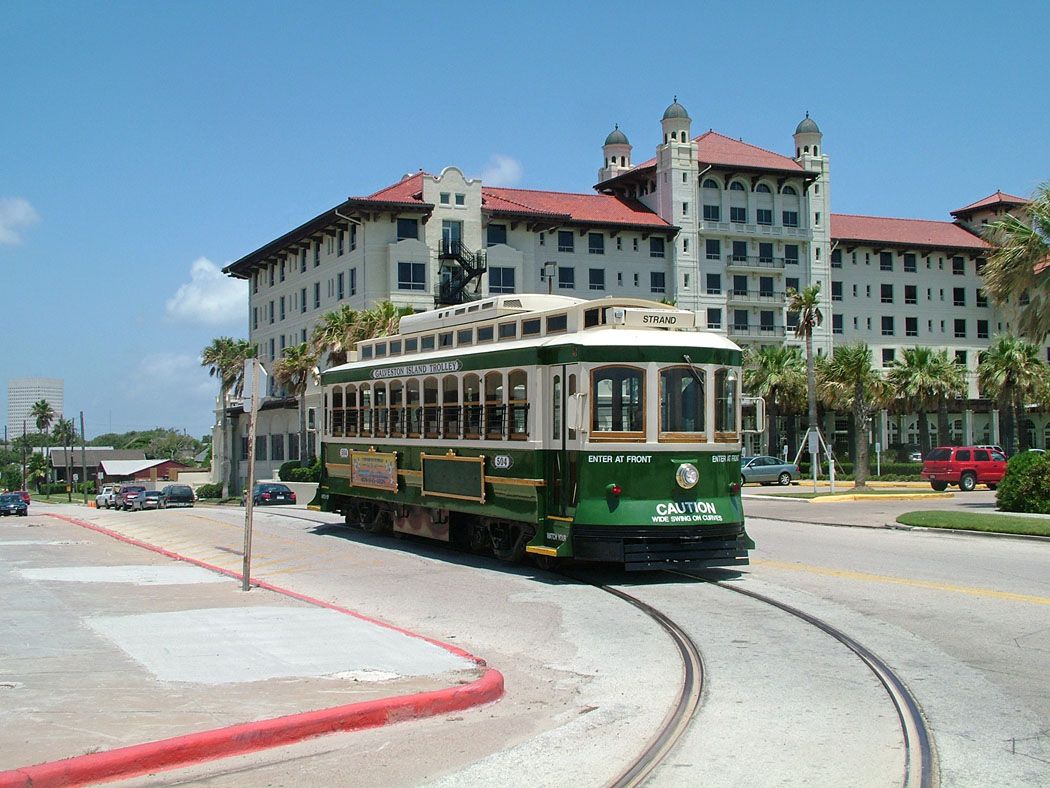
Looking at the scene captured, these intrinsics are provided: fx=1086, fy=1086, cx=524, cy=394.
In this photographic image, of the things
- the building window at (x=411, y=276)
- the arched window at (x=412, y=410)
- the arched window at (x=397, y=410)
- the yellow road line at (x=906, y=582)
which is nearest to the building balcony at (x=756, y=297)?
the building window at (x=411, y=276)

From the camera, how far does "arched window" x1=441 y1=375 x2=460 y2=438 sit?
17.6 metres

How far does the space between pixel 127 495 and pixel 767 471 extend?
3152 centimetres

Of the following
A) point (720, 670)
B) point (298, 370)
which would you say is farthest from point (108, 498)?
point (720, 670)

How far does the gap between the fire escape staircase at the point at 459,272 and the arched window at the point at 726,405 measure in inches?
1845

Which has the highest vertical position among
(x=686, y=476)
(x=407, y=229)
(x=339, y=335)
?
(x=407, y=229)

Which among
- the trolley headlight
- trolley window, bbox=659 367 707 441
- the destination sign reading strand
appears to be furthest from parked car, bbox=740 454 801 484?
the trolley headlight

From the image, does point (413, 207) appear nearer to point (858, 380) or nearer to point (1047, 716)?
point (858, 380)

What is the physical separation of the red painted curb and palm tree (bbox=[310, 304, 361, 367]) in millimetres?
42848

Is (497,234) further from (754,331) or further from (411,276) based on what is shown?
(754,331)

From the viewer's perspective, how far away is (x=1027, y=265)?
93.9ft

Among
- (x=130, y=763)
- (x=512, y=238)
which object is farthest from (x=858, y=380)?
(x=130, y=763)

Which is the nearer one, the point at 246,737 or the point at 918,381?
the point at 246,737

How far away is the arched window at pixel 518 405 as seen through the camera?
1574 centimetres

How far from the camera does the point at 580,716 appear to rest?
8.04 metres
